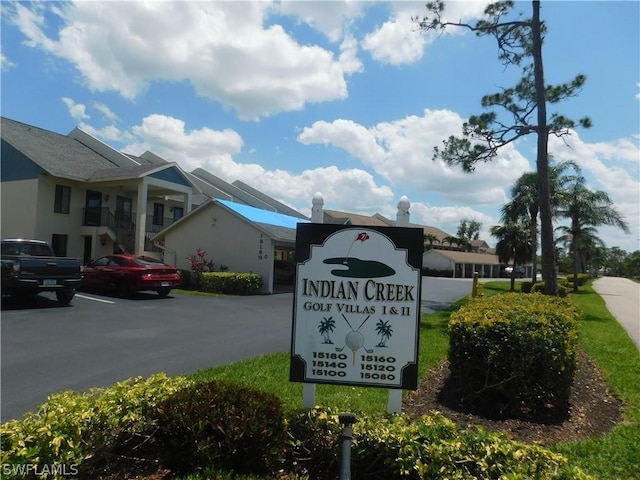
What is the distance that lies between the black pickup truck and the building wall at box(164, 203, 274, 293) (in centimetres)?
882

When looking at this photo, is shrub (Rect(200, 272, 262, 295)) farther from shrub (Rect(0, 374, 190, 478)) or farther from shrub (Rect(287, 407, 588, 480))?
shrub (Rect(287, 407, 588, 480))

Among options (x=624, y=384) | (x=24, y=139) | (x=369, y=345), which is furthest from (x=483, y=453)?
(x=24, y=139)

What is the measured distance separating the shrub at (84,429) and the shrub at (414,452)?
1.12 metres

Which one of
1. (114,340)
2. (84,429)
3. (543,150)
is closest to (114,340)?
(114,340)

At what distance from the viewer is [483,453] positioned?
305 centimetres

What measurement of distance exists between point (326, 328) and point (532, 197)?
95.5 feet

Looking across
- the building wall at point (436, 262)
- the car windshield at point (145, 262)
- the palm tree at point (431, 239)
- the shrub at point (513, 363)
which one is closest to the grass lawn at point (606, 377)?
the shrub at point (513, 363)

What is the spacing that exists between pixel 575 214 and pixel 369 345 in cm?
3142

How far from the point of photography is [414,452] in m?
3.13

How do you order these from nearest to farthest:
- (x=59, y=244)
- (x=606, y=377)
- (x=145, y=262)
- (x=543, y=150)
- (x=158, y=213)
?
(x=606, y=377) → (x=543, y=150) → (x=145, y=262) → (x=59, y=244) → (x=158, y=213)

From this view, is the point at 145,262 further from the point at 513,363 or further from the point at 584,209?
the point at 584,209

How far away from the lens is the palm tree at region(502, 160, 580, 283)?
28.9 metres

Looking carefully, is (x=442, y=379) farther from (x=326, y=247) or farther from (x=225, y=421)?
(x=225, y=421)

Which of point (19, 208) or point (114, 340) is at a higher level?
point (19, 208)
